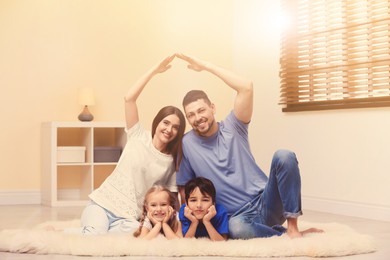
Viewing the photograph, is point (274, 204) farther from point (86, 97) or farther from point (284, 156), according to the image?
point (86, 97)

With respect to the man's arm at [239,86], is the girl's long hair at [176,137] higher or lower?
lower

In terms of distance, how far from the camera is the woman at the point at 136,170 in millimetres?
3689

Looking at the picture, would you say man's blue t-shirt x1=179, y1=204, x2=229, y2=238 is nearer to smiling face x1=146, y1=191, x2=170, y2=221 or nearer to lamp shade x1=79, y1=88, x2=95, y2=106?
smiling face x1=146, y1=191, x2=170, y2=221

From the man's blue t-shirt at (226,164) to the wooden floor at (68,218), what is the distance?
46 cm

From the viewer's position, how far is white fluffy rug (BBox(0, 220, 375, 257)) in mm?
3188

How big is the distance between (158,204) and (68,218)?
1.75 meters

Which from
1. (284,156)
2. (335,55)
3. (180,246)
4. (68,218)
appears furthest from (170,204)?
(335,55)

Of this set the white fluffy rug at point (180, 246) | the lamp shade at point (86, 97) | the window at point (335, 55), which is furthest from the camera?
the lamp shade at point (86, 97)

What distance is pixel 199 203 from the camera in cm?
335

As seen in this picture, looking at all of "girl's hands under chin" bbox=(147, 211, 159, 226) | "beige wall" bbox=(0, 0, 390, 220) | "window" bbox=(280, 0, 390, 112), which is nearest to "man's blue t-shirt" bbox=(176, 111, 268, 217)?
"girl's hands under chin" bbox=(147, 211, 159, 226)

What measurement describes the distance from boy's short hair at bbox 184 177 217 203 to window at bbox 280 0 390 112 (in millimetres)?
1980

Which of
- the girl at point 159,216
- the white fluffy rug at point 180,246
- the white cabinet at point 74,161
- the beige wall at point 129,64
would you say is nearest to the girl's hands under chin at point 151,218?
the girl at point 159,216

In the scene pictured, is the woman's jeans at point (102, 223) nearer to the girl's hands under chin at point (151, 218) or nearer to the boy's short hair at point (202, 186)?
the girl's hands under chin at point (151, 218)

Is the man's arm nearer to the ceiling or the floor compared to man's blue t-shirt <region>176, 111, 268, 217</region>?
nearer to the ceiling
